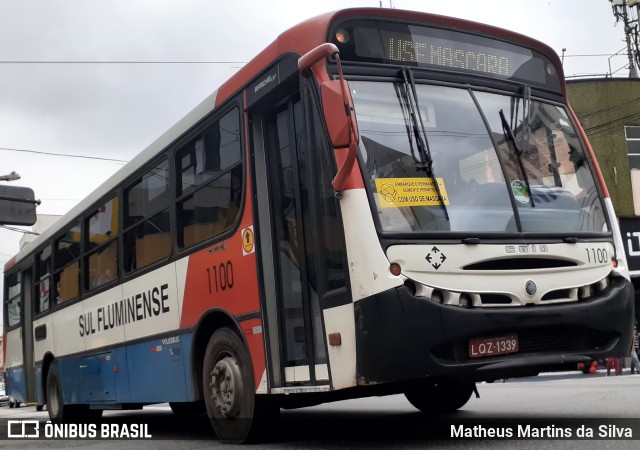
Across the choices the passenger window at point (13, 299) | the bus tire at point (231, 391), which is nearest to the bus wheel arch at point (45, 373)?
the passenger window at point (13, 299)

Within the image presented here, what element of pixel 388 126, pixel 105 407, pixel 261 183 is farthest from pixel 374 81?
pixel 105 407

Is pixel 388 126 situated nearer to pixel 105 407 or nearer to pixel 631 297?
pixel 631 297

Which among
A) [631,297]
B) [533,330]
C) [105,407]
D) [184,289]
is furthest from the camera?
[105,407]

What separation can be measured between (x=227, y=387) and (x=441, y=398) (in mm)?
3027

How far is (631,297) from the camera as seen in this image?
22.3ft

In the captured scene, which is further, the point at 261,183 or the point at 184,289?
the point at 184,289

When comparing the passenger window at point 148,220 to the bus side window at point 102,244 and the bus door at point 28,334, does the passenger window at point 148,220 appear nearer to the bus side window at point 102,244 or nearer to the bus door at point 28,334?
the bus side window at point 102,244

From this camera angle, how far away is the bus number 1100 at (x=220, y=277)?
304 inches

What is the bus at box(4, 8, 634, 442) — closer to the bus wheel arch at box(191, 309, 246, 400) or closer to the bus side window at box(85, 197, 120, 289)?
the bus wheel arch at box(191, 309, 246, 400)

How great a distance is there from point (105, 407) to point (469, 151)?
22.7ft

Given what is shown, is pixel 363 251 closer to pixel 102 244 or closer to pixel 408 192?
pixel 408 192

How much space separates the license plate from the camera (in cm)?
611

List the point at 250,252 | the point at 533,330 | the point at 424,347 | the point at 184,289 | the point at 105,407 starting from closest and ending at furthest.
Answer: the point at 424,347 < the point at 533,330 < the point at 250,252 < the point at 184,289 < the point at 105,407

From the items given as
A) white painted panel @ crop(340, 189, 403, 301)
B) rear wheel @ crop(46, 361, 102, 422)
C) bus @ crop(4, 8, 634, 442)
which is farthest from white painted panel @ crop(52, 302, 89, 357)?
white painted panel @ crop(340, 189, 403, 301)
